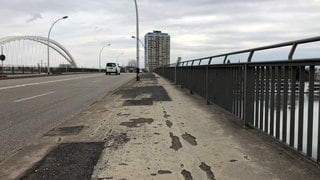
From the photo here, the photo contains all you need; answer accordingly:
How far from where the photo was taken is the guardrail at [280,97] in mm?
6109

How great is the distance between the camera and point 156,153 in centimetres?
710

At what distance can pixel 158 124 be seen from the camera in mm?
10086

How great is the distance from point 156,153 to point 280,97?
212cm

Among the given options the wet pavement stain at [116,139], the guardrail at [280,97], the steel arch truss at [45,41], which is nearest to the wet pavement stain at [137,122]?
the wet pavement stain at [116,139]

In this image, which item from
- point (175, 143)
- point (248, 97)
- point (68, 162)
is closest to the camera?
point (68, 162)

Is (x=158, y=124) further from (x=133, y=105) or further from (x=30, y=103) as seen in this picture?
(x=30, y=103)

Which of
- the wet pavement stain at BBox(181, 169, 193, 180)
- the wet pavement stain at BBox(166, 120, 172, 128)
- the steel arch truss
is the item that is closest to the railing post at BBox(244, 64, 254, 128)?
the wet pavement stain at BBox(166, 120, 172, 128)

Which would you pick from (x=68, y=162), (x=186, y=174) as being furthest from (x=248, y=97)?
(x=68, y=162)

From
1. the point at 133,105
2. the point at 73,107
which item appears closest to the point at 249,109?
the point at 133,105

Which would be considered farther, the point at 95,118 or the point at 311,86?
the point at 95,118

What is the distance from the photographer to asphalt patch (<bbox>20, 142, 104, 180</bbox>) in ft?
19.5

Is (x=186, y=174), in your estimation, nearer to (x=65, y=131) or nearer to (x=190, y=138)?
(x=190, y=138)

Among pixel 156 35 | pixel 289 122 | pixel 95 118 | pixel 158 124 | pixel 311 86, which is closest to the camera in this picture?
pixel 311 86

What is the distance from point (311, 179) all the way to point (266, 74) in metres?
2.86
